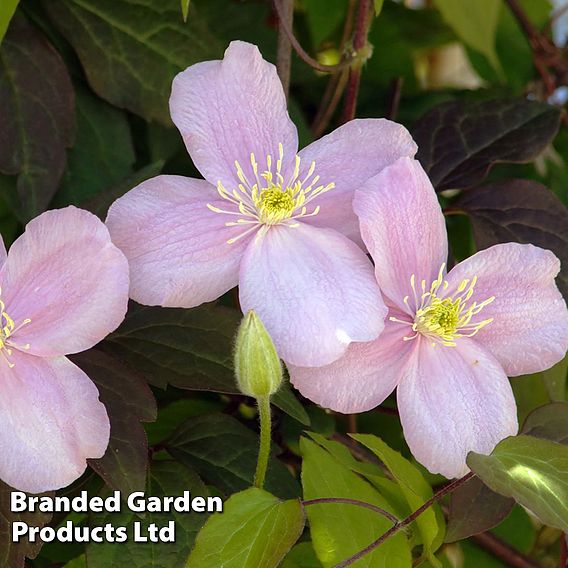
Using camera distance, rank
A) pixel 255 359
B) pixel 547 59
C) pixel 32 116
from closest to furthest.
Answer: pixel 255 359
pixel 32 116
pixel 547 59

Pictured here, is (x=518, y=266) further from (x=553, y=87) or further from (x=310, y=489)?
(x=553, y=87)

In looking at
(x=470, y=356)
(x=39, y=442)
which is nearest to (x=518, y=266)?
(x=470, y=356)

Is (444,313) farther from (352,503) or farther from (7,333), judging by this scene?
(7,333)

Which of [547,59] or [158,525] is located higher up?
[547,59]

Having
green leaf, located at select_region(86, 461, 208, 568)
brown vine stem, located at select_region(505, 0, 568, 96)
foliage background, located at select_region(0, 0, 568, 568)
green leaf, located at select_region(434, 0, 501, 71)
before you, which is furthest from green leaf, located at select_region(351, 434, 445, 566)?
brown vine stem, located at select_region(505, 0, 568, 96)

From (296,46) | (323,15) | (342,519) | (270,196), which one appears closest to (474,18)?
(323,15)

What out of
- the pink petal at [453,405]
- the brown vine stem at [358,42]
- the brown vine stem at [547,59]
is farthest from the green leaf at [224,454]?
the brown vine stem at [547,59]

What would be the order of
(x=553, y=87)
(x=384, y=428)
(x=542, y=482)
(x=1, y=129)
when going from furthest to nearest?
(x=553, y=87) → (x=384, y=428) → (x=1, y=129) → (x=542, y=482)
